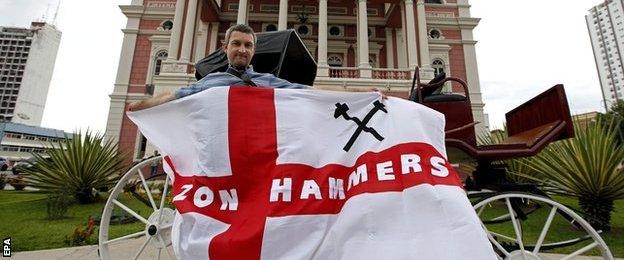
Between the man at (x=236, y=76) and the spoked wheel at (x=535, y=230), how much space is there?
5.91ft

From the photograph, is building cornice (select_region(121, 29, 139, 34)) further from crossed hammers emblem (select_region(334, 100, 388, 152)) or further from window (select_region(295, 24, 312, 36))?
crossed hammers emblem (select_region(334, 100, 388, 152))

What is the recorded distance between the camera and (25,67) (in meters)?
81.9

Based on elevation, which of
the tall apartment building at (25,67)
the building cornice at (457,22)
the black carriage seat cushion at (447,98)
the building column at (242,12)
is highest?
the tall apartment building at (25,67)

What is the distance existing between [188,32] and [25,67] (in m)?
93.0

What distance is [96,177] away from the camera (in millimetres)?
8141

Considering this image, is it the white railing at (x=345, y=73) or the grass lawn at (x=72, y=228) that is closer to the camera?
the grass lawn at (x=72, y=228)

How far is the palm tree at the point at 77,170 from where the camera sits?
7.75 metres

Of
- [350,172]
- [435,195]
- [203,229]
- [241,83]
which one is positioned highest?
[241,83]

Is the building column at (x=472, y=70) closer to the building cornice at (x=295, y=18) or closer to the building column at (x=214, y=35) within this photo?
the building cornice at (x=295, y=18)

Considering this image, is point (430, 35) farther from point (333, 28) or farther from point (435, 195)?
point (435, 195)

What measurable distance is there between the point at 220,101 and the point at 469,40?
23209 millimetres

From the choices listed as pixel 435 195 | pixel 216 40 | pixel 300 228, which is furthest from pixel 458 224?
pixel 216 40

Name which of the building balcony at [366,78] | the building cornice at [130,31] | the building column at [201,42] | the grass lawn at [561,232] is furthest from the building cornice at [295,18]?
the grass lawn at [561,232]

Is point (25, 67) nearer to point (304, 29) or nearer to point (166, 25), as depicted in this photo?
point (166, 25)
